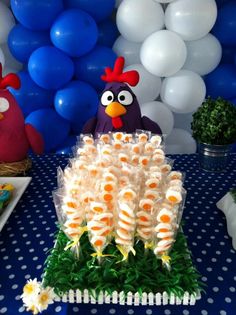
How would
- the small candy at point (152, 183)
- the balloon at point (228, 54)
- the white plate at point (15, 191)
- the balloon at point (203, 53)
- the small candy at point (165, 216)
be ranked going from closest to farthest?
the small candy at point (165, 216) < the small candy at point (152, 183) < the white plate at point (15, 191) < the balloon at point (203, 53) < the balloon at point (228, 54)

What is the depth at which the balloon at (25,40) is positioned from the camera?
150cm

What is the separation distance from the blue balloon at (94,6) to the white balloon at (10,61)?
1.29 ft

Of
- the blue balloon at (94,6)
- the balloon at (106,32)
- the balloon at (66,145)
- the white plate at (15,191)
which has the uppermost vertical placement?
the blue balloon at (94,6)

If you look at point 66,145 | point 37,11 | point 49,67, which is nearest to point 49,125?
point 66,145

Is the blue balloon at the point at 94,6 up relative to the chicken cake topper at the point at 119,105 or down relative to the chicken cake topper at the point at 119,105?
up

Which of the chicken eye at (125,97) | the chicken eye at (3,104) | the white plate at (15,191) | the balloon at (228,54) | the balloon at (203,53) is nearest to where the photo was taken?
the white plate at (15,191)

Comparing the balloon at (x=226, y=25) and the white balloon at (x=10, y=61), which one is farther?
the white balloon at (x=10, y=61)

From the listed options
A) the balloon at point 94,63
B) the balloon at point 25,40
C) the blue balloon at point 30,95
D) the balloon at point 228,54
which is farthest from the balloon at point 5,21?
the balloon at point 228,54

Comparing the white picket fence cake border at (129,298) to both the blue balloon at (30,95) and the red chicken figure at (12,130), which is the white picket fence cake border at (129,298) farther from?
the blue balloon at (30,95)

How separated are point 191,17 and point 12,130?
88 centimetres

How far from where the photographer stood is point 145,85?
5.13 feet

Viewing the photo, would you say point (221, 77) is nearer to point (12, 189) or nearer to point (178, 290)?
point (12, 189)

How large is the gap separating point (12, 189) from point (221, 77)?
1.09 metres

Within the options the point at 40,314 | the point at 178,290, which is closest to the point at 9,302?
the point at 40,314
